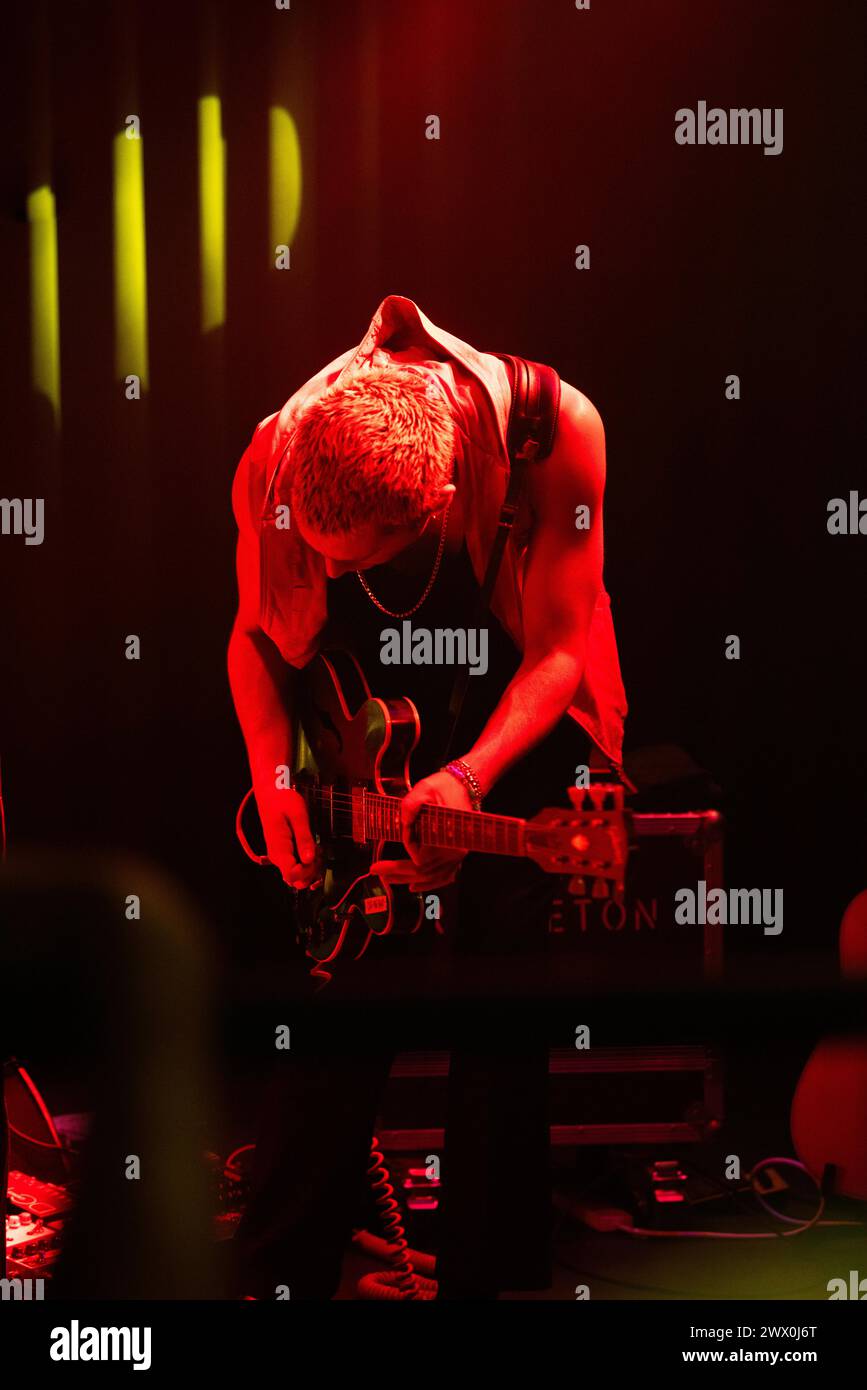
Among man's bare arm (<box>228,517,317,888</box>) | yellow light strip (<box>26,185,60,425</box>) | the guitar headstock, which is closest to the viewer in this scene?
the guitar headstock

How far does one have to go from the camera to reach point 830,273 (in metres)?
2.76

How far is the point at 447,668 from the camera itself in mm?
2518

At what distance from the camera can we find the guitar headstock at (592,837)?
1682mm

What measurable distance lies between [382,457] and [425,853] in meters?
0.75

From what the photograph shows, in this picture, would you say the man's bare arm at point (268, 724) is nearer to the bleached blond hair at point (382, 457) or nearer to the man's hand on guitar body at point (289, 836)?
Answer: the man's hand on guitar body at point (289, 836)

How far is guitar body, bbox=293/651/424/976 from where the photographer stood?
92.5 inches

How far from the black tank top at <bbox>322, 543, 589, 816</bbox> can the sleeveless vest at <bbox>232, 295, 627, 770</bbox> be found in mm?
35

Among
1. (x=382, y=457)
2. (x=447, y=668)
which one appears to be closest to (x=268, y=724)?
(x=447, y=668)

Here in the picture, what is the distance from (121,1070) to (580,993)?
0.80 ft

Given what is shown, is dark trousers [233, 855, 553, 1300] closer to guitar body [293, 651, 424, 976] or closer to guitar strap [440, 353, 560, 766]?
guitar body [293, 651, 424, 976]

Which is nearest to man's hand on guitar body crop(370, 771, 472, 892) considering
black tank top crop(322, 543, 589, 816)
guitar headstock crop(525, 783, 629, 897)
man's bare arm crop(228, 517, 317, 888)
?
black tank top crop(322, 543, 589, 816)

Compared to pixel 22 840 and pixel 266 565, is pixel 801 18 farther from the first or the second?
pixel 22 840
